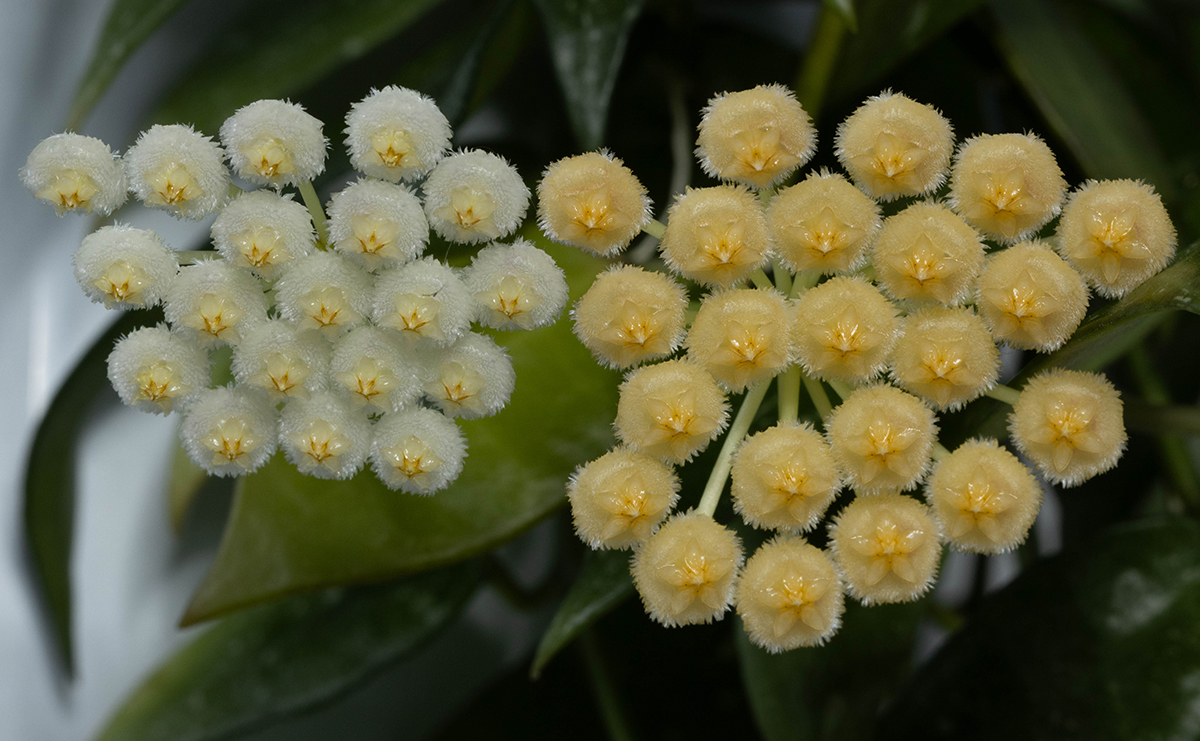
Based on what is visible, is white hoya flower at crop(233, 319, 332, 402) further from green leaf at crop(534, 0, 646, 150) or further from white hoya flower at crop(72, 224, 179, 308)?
green leaf at crop(534, 0, 646, 150)

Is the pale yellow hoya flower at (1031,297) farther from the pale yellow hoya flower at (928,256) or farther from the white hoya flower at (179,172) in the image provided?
the white hoya flower at (179,172)

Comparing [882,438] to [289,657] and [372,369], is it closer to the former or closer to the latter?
[372,369]

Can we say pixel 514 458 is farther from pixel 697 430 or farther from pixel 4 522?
pixel 4 522

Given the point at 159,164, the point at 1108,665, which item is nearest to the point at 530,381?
the point at 159,164

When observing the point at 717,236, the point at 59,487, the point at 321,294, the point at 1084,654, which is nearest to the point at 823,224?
the point at 717,236

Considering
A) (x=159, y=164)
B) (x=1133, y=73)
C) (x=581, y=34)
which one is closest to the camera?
(x=159, y=164)

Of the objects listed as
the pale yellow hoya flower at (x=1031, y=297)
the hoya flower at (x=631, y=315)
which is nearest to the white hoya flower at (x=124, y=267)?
the hoya flower at (x=631, y=315)
